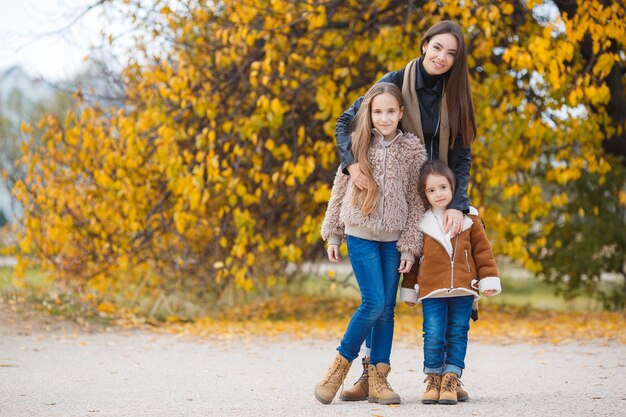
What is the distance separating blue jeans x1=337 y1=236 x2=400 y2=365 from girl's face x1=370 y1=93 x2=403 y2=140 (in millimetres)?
570

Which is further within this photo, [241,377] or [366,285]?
[241,377]

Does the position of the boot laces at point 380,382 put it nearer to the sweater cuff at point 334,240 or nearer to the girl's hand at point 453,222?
the sweater cuff at point 334,240

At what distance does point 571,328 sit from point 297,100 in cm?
355

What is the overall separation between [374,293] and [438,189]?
61 centimetres


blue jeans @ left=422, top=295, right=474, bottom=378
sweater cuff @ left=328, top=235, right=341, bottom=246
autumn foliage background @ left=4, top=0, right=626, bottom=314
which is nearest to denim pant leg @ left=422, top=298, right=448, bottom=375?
blue jeans @ left=422, top=295, right=474, bottom=378

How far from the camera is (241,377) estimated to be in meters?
5.05

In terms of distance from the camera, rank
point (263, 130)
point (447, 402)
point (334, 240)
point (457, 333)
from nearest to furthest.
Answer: point (447, 402), point (457, 333), point (334, 240), point (263, 130)

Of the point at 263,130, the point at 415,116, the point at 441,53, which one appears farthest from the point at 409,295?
the point at 263,130

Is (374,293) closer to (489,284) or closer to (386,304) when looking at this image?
(386,304)

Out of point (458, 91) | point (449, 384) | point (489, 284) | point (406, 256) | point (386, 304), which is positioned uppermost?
point (458, 91)

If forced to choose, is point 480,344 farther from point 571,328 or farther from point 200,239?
point 200,239

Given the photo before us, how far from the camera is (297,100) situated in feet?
25.5

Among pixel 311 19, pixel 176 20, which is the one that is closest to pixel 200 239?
pixel 176 20

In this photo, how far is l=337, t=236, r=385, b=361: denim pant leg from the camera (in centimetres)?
386
